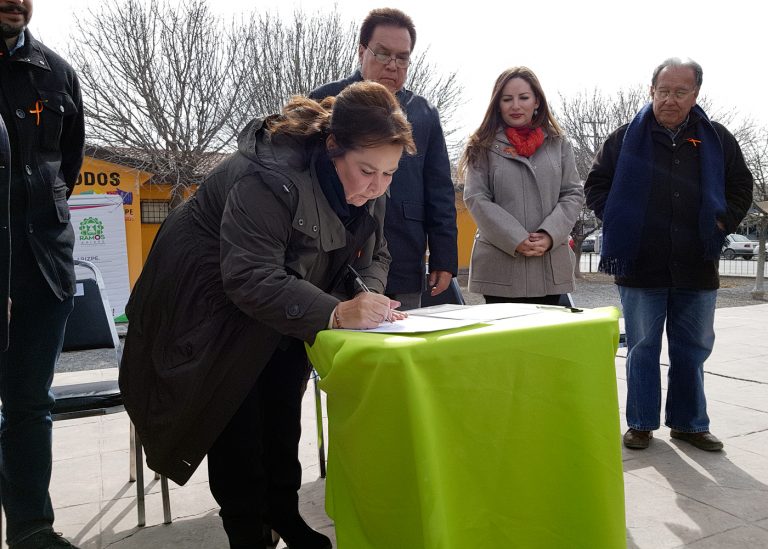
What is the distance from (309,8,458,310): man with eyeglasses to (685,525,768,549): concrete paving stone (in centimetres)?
149

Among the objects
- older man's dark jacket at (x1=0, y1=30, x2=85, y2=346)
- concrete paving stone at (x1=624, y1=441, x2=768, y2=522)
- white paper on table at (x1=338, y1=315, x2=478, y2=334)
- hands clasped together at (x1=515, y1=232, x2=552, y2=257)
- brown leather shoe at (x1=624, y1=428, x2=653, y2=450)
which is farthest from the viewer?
brown leather shoe at (x1=624, y1=428, x2=653, y2=450)

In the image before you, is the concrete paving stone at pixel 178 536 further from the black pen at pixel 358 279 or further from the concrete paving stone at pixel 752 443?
the concrete paving stone at pixel 752 443

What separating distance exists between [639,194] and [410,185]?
1.28 meters

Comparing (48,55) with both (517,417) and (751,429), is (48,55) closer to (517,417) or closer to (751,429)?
(517,417)

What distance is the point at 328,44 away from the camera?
59.0ft

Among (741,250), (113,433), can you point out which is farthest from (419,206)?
(741,250)

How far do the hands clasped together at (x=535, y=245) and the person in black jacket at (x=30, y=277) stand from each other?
2.02m

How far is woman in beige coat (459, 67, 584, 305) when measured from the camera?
3332 millimetres

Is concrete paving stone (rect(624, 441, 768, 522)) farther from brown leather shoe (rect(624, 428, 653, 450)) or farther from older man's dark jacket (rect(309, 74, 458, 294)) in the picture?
older man's dark jacket (rect(309, 74, 458, 294))

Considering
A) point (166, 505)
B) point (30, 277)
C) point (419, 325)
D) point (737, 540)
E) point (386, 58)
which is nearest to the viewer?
point (419, 325)

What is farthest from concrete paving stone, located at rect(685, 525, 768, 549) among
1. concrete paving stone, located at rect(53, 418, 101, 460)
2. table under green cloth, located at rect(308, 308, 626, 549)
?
concrete paving stone, located at rect(53, 418, 101, 460)

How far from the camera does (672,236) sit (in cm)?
347

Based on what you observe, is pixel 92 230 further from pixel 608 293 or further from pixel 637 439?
pixel 608 293

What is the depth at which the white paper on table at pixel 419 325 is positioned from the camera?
1.68m
